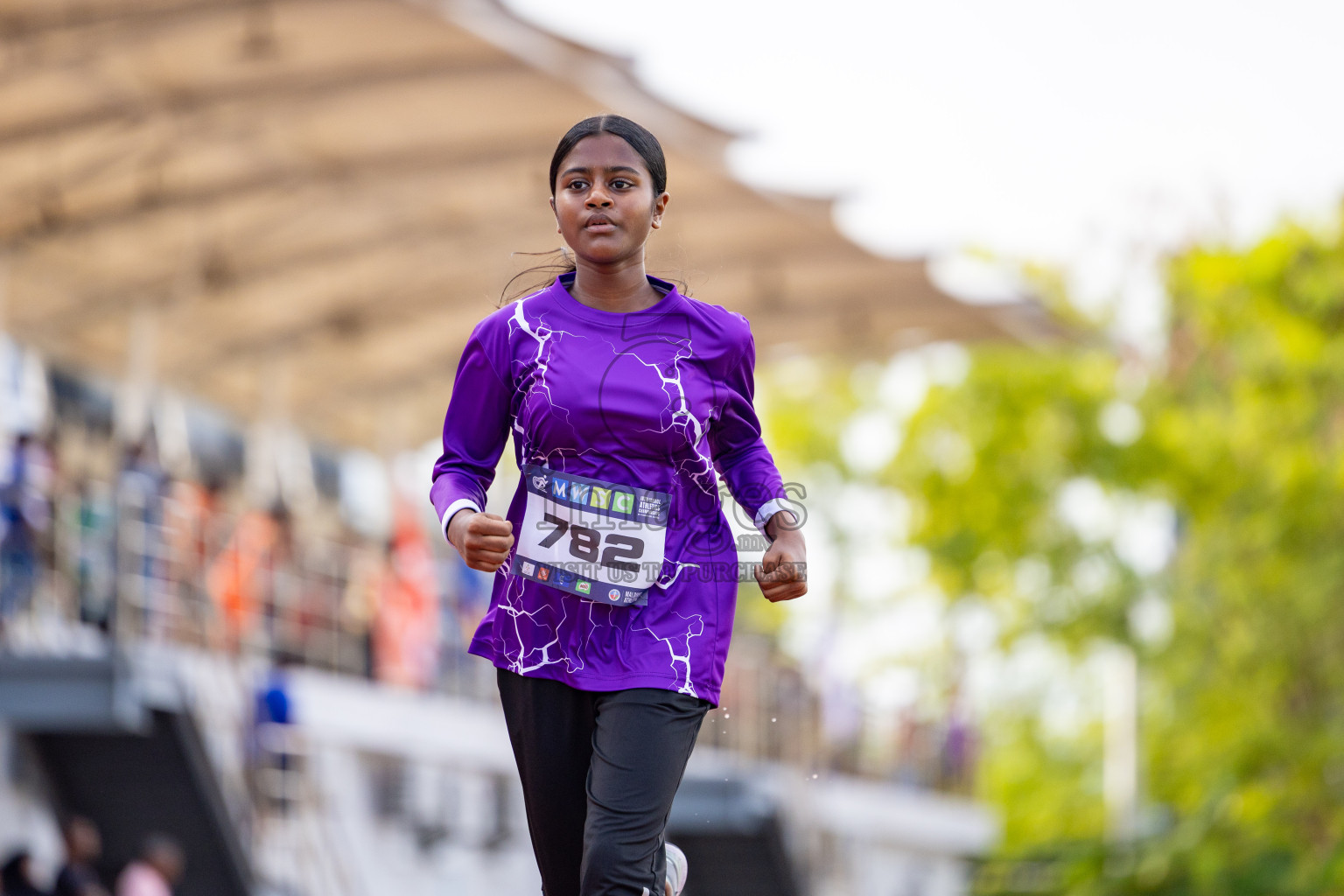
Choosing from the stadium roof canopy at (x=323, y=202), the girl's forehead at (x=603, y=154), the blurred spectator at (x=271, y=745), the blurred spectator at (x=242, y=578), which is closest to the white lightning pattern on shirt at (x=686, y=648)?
the girl's forehead at (x=603, y=154)

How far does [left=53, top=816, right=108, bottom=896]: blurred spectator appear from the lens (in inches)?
472

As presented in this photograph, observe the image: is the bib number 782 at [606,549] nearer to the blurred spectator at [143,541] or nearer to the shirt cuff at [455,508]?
the shirt cuff at [455,508]

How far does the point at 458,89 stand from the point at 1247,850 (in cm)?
1120

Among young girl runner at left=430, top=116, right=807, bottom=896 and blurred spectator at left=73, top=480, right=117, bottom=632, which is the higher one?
young girl runner at left=430, top=116, right=807, bottom=896

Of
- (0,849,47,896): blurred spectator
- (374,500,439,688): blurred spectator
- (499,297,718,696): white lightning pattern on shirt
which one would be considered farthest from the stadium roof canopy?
(499,297,718,696): white lightning pattern on shirt

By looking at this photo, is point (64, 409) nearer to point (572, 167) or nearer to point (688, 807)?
point (688, 807)

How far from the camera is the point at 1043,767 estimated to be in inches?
1606

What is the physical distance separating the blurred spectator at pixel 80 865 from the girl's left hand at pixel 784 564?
30.4 feet

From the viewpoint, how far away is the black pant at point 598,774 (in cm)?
369

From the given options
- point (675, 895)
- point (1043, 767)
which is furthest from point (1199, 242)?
point (675, 895)

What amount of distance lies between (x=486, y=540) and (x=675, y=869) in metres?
1.02

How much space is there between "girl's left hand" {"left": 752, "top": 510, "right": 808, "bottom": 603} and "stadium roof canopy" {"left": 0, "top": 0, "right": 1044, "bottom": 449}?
22.3 ft

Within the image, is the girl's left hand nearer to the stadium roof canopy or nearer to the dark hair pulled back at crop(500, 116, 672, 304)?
the dark hair pulled back at crop(500, 116, 672, 304)

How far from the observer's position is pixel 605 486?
3832 mm
